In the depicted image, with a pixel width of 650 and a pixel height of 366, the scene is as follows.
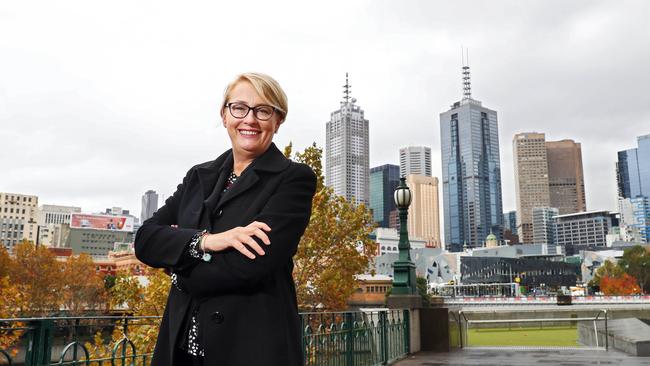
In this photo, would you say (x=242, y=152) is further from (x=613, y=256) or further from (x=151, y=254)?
(x=613, y=256)

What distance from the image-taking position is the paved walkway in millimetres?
10148

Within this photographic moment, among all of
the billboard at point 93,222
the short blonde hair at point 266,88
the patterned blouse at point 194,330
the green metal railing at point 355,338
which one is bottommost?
the green metal railing at point 355,338

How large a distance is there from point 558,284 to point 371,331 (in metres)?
124

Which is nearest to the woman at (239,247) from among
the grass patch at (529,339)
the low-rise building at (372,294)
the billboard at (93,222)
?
the grass patch at (529,339)

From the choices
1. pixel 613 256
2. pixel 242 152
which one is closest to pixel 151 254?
pixel 242 152

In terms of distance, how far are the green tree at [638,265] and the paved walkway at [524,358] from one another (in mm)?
92707

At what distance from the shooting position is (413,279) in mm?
12328

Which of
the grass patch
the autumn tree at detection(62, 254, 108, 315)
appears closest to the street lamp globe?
the grass patch

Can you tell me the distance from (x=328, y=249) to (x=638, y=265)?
91542 millimetres

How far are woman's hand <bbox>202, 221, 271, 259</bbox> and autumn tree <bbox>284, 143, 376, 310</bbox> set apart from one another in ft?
47.9

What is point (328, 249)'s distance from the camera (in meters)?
18.3

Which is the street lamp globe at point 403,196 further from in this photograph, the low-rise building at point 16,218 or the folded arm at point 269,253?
the low-rise building at point 16,218

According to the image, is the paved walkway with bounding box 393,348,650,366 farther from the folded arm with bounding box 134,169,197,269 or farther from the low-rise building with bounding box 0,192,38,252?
the low-rise building with bounding box 0,192,38,252

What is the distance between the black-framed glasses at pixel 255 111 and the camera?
2.24 metres
